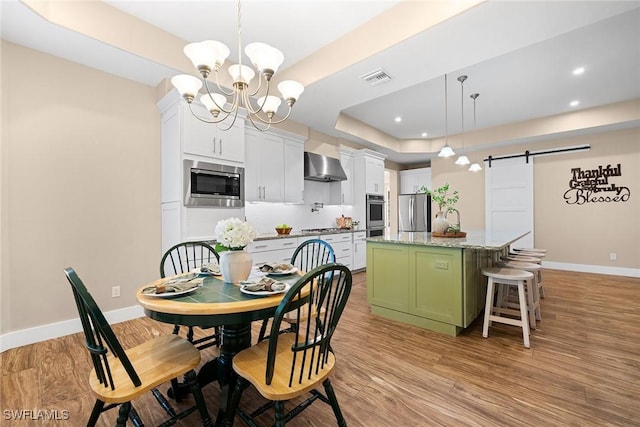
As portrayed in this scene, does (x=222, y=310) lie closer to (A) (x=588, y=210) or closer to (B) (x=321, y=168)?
(B) (x=321, y=168)

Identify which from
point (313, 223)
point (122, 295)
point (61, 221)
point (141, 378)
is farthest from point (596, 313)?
point (61, 221)

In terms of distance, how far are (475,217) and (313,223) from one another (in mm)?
4261

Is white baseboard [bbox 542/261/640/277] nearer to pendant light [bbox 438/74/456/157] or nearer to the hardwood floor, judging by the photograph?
the hardwood floor

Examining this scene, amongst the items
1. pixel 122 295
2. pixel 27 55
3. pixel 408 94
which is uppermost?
pixel 408 94

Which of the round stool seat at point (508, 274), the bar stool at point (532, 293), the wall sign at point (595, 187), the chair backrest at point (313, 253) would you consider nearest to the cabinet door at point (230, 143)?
the chair backrest at point (313, 253)

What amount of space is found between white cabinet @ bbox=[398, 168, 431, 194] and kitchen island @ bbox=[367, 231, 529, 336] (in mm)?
4766

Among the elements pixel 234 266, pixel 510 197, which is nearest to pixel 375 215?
pixel 510 197

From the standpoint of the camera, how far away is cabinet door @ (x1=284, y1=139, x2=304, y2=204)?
455cm

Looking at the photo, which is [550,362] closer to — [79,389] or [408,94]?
[79,389]

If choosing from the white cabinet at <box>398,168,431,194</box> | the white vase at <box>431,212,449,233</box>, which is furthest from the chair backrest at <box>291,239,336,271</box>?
the white cabinet at <box>398,168,431,194</box>

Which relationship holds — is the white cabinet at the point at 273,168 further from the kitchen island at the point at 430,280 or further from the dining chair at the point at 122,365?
the dining chair at the point at 122,365

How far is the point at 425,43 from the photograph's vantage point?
8.58 feet

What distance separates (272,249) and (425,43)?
3.04 meters

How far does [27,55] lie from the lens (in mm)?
2605
